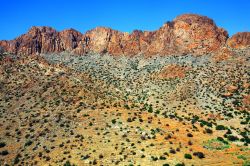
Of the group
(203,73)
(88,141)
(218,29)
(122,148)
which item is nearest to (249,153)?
(122,148)

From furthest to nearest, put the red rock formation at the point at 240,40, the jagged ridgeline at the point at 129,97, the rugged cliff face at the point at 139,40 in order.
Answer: the rugged cliff face at the point at 139,40
the red rock formation at the point at 240,40
the jagged ridgeline at the point at 129,97

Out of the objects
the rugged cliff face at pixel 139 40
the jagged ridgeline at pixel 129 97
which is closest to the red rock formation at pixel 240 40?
the rugged cliff face at pixel 139 40

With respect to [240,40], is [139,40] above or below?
above

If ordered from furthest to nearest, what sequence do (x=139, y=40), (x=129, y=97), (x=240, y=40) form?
(x=139, y=40) < (x=240, y=40) < (x=129, y=97)

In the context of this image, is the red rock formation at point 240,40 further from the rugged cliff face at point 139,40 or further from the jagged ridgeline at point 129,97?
the jagged ridgeline at point 129,97

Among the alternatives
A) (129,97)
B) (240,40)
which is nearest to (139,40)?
(240,40)

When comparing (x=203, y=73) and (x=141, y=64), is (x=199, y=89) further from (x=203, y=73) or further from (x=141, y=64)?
(x=141, y=64)

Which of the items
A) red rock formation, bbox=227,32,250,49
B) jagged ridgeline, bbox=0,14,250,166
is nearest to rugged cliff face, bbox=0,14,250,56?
red rock formation, bbox=227,32,250,49

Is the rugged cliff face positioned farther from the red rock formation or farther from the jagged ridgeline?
the jagged ridgeline

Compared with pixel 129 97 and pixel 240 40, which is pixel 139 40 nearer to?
pixel 240 40
